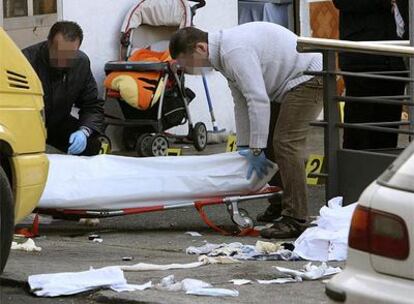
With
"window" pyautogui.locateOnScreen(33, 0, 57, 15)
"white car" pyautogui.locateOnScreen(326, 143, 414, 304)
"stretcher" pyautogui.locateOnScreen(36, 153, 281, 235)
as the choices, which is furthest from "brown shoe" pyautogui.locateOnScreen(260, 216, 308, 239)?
"window" pyautogui.locateOnScreen(33, 0, 57, 15)

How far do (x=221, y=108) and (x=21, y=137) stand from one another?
7.85 meters

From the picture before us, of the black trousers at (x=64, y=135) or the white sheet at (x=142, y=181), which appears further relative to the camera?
the black trousers at (x=64, y=135)

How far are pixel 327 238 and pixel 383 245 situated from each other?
2921mm

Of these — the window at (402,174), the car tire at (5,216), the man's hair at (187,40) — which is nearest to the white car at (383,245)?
the window at (402,174)

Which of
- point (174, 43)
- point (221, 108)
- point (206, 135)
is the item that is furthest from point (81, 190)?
point (221, 108)

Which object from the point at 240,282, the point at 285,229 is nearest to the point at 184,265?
the point at 240,282

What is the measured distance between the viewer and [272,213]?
25.4ft

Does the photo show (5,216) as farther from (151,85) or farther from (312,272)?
(151,85)

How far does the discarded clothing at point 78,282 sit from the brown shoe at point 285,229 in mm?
1633

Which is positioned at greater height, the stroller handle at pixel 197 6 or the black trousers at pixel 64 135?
the stroller handle at pixel 197 6

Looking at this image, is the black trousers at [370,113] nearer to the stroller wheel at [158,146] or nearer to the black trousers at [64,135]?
the black trousers at [64,135]

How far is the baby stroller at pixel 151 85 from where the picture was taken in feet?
37.0

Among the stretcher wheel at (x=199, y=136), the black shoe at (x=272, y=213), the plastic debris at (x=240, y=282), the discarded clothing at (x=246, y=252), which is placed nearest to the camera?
the plastic debris at (x=240, y=282)

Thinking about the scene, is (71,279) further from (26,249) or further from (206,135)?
(206,135)
